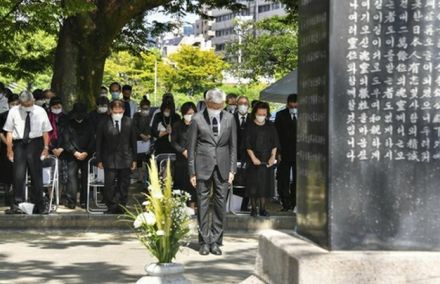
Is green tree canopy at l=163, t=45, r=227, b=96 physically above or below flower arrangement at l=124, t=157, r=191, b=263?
above

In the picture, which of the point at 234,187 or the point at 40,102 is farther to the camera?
the point at 40,102

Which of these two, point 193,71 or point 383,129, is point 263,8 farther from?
point 383,129

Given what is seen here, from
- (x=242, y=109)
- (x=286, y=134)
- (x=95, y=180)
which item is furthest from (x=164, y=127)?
(x=286, y=134)

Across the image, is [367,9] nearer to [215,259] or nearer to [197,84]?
[215,259]

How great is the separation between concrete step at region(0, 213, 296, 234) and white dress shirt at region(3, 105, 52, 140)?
125 cm

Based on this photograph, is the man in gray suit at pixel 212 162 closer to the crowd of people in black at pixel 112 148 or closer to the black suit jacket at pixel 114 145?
the crowd of people in black at pixel 112 148

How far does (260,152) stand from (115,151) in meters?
2.27

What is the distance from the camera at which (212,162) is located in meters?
9.69

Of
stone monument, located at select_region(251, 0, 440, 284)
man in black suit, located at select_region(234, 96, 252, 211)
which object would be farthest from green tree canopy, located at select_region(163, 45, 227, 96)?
stone monument, located at select_region(251, 0, 440, 284)

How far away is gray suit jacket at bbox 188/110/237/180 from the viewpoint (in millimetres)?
9672

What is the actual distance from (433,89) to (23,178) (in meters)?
7.89

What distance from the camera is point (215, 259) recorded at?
9414mm

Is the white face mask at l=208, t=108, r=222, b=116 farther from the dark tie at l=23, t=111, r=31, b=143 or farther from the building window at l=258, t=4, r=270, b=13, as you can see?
the building window at l=258, t=4, r=270, b=13

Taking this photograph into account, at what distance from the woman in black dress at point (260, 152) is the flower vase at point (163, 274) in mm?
5631
